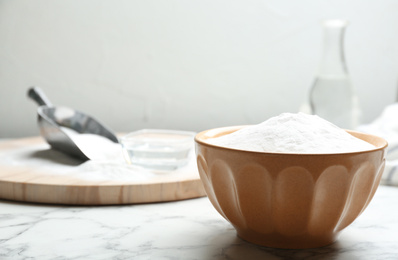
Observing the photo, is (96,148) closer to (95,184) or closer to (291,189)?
(95,184)

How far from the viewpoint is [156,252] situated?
509 mm

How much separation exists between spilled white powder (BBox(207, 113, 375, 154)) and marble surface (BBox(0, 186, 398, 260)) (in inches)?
4.3

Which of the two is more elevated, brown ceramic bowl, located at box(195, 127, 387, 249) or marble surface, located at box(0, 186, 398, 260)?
Answer: brown ceramic bowl, located at box(195, 127, 387, 249)

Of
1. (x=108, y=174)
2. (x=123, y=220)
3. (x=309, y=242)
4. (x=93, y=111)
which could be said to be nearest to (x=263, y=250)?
(x=309, y=242)

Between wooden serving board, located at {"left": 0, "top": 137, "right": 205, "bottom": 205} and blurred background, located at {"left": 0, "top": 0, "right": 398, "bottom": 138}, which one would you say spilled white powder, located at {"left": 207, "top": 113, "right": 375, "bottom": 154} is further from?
blurred background, located at {"left": 0, "top": 0, "right": 398, "bottom": 138}

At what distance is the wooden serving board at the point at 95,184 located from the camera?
0.68 metres

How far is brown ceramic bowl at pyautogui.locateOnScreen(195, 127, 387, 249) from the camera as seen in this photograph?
46 cm

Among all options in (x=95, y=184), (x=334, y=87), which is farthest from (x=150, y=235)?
(x=334, y=87)

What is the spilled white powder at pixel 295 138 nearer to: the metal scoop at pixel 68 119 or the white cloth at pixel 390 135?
the white cloth at pixel 390 135

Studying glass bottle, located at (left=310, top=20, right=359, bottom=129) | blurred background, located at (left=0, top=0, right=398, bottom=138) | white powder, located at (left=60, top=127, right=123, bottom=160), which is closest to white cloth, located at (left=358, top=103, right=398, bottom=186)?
glass bottle, located at (left=310, top=20, right=359, bottom=129)

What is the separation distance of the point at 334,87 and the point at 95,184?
2.12 ft

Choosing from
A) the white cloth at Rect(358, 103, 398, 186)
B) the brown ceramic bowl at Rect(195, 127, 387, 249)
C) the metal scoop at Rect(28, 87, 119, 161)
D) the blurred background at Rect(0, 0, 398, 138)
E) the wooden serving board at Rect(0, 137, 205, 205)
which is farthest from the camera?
the blurred background at Rect(0, 0, 398, 138)

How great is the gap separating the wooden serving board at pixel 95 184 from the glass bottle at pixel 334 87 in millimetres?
432

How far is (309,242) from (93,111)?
0.90 metres
